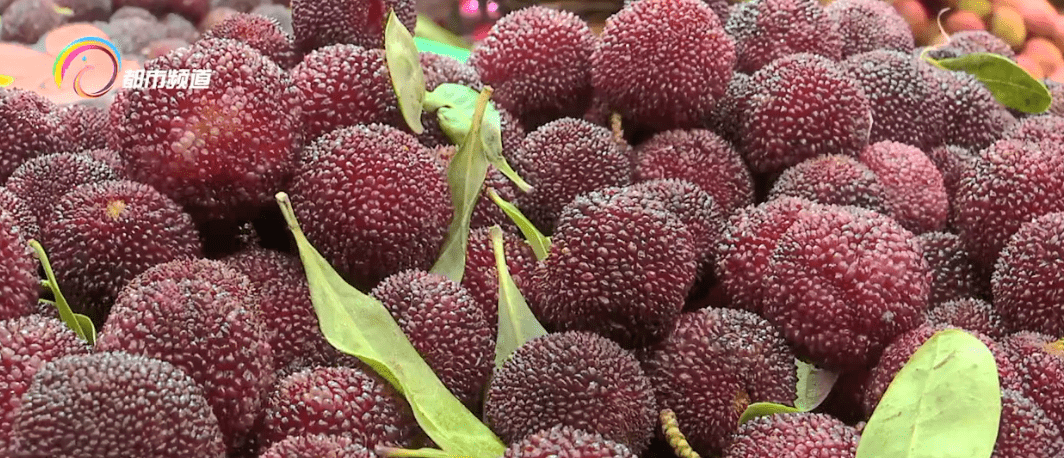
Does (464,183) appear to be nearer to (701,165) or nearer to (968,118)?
(701,165)

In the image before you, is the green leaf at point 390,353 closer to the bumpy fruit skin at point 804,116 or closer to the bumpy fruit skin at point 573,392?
the bumpy fruit skin at point 573,392

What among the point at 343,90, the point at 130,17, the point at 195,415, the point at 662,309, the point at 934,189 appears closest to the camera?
the point at 195,415

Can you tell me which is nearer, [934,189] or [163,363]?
[163,363]

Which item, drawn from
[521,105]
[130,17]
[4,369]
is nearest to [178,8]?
[130,17]

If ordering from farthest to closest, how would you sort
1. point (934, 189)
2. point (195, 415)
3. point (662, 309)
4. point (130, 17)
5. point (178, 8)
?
1. point (178, 8)
2. point (130, 17)
3. point (934, 189)
4. point (662, 309)
5. point (195, 415)

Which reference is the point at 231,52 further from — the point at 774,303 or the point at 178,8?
the point at 178,8

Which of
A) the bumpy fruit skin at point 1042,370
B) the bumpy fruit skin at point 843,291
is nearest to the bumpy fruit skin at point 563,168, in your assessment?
the bumpy fruit skin at point 843,291

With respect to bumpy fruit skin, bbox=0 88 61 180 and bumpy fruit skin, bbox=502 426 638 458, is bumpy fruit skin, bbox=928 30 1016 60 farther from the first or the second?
bumpy fruit skin, bbox=0 88 61 180
